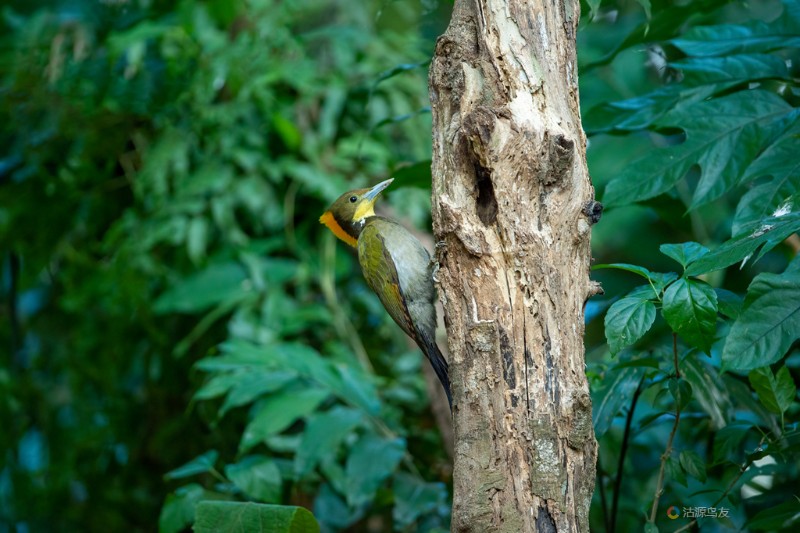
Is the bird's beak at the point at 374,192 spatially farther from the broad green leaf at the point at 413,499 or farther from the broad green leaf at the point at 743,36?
the broad green leaf at the point at 743,36

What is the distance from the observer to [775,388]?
6.61 feet

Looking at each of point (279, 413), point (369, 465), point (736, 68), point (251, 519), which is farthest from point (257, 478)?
point (736, 68)

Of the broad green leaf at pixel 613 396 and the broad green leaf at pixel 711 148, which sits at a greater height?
the broad green leaf at pixel 711 148

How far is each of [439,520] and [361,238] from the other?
1.18 meters

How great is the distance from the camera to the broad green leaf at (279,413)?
305 centimetres

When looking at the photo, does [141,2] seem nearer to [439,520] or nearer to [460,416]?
[439,520]

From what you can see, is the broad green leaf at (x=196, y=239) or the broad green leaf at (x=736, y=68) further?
the broad green leaf at (x=196, y=239)

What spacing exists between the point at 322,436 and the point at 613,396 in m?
1.20

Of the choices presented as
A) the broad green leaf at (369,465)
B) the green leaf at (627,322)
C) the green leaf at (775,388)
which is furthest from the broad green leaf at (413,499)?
the green leaf at (627,322)

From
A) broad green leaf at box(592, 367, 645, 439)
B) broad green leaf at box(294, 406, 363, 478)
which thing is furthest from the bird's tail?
broad green leaf at box(592, 367, 645, 439)

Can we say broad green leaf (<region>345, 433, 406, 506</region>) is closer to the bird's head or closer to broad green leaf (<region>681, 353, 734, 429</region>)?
the bird's head

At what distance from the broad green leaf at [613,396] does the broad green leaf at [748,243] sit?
0.62m

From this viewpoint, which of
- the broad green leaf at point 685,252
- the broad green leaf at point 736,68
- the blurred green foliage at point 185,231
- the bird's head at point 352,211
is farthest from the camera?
the blurred green foliage at point 185,231

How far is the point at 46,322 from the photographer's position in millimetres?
4934
